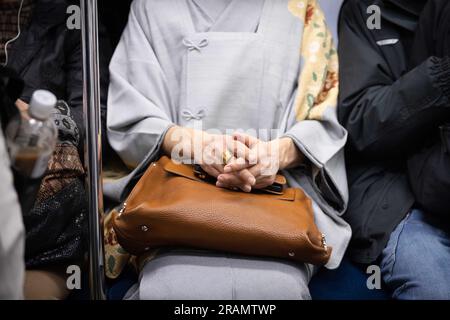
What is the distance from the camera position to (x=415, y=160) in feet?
4.95

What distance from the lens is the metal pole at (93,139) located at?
103 centimetres

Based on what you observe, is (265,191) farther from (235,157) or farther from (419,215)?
(419,215)

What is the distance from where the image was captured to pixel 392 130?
58.6 inches

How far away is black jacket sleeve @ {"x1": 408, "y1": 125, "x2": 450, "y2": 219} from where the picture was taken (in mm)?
1394

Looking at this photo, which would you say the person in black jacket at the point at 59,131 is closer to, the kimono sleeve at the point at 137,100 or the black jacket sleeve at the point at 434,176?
the kimono sleeve at the point at 137,100

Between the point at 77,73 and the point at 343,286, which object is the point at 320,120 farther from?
the point at 77,73

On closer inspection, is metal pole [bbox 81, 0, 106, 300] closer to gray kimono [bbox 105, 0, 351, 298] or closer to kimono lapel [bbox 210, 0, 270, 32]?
gray kimono [bbox 105, 0, 351, 298]

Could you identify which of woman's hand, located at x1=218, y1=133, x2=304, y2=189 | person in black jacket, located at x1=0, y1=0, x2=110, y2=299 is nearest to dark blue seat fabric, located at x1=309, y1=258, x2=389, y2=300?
woman's hand, located at x1=218, y1=133, x2=304, y2=189

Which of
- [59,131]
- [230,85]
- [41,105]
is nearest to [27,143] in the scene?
[41,105]

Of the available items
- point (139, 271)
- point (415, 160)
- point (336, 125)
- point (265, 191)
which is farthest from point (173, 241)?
point (415, 160)

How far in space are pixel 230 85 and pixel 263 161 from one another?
282 mm

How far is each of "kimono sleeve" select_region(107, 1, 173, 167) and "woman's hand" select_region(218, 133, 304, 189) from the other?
9.3 inches

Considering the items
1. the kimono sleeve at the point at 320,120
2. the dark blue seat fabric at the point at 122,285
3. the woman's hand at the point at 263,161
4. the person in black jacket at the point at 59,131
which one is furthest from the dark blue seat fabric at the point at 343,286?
the person in black jacket at the point at 59,131

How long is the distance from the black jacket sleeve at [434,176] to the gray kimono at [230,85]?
0.20 m
